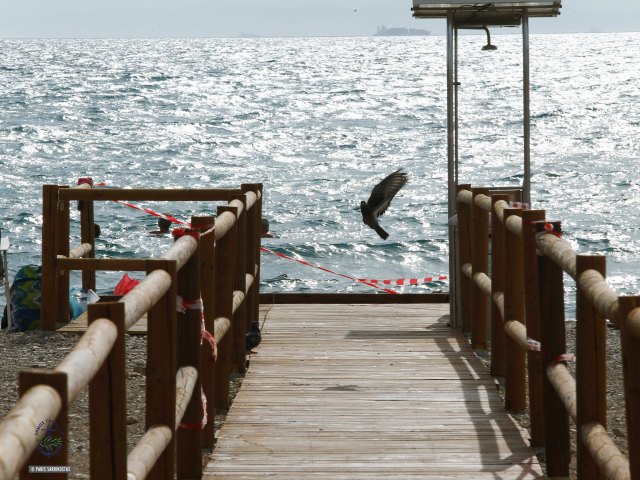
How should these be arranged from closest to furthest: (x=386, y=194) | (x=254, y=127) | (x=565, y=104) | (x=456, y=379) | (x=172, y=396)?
(x=172, y=396) < (x=456, y=379) < (x=386, y=194) < (x=254, y=127) < (x=565, y=104)

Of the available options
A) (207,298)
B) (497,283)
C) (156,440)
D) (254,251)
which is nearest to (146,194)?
(254,251)

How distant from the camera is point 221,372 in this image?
6.86 m

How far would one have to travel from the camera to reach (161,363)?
14.9ft

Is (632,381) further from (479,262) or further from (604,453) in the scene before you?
(479,262)

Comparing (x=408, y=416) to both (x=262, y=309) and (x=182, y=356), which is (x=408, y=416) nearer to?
(x=182, y=356)

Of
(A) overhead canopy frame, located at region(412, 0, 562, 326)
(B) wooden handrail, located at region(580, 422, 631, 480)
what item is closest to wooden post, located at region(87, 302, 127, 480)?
(B) wooden handrail, located at region(580, 422, 631, 480)

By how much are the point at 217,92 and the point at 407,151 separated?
103ft

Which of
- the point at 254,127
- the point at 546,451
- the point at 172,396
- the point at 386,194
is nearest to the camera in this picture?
the point at 172,396

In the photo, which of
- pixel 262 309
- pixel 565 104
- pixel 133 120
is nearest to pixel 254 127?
pixel 133 120

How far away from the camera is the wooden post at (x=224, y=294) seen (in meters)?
6.82

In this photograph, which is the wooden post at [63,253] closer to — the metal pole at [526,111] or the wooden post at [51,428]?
the metal pole at [526,111]

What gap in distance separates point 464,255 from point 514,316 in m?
2.10

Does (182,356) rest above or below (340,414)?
above

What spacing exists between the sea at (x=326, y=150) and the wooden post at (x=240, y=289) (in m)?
5.41
